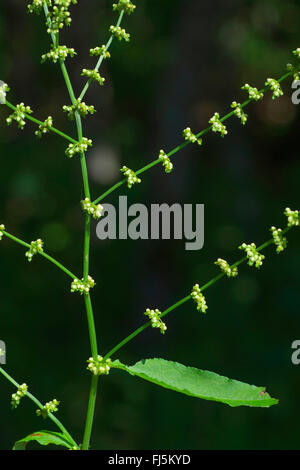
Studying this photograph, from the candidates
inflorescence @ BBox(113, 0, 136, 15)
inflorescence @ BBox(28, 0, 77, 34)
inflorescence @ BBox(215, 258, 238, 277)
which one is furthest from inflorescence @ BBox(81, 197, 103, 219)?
inflorescence @ BBox(113, 0, 136, 15)

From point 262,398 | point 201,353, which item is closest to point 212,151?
point 201,353

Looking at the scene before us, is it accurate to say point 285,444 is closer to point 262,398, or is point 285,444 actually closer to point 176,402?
point 176,402

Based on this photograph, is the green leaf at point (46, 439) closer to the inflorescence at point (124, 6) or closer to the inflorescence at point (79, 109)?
the inflorescence at point (79, 109)

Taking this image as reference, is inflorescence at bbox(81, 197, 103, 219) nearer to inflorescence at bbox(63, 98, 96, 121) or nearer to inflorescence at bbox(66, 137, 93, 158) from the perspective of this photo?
inflorescence at bbox(66, 137, 93, 158)

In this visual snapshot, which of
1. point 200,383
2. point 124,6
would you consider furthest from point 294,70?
point 200,383

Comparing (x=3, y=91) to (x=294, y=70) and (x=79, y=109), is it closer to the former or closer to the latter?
(x=79, y=109)
